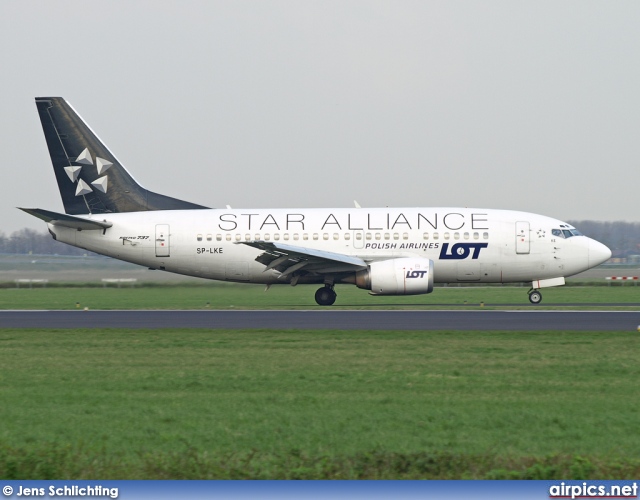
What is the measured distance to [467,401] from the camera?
430 inches

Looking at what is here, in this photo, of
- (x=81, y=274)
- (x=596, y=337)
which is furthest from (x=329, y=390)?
(x=81, y=274)

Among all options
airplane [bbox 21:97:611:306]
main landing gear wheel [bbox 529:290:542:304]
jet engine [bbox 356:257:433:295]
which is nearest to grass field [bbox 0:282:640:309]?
main landing gear wheel [bbox 529:290:542:304]

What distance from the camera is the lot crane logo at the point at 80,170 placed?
3397 centimetres

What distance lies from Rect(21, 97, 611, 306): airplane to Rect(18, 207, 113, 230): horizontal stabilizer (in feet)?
0.12

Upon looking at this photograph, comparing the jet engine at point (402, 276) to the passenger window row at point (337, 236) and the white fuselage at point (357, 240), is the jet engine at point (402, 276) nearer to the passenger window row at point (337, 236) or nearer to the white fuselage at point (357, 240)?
the white fuselage at point (357, 240)

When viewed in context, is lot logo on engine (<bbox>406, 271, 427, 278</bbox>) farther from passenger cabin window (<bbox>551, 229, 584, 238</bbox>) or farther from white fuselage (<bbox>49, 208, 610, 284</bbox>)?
passenger cabin window (<bbox>551, 229, 584, 238</bbox>)

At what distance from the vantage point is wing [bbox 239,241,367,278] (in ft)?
101

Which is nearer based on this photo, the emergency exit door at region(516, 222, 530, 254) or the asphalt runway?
the asphalt runway

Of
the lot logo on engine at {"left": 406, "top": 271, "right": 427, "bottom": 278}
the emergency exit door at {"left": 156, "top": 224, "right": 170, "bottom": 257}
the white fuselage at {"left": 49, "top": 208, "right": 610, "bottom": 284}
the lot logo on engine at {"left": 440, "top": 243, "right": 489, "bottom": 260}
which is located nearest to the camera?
the lot logo on engine at {"left": 406, "top": 271, "right": 427, "bottom": 278}

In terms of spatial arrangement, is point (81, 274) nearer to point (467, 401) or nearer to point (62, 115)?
point (62, 115)

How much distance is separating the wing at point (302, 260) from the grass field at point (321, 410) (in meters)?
13.1

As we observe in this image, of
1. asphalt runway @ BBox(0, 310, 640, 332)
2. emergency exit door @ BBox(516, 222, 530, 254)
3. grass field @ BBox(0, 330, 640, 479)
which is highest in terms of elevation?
emergency exit door @ BBox(516, 222, 530, 254)

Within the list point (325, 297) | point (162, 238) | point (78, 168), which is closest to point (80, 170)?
point (78, 168)

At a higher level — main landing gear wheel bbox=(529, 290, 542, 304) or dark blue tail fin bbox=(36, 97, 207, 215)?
dark blue tail fin bbox=(36, 97, 207, 215)
